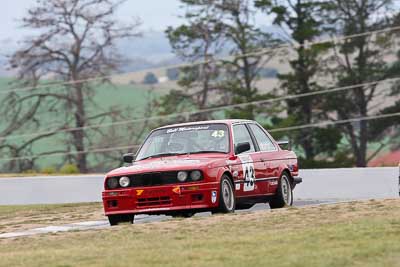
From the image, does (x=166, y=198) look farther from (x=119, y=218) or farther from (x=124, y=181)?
(x=119, y=218)

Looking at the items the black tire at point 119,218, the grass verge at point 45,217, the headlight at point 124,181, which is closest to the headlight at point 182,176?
the headlight at point 124,181

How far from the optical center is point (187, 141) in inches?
688

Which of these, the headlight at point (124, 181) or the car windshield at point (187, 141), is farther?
the car windshield at point (187, 141)

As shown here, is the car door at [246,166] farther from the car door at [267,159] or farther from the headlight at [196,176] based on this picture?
the headlight at [196,176]

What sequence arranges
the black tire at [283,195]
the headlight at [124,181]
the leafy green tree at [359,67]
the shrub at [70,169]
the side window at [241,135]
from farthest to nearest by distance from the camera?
the leafy green tree at [359,67] → the shrub at [70,169] → the black tire at [283,195] → the side window at [241,135] → the headlight at [124,181]

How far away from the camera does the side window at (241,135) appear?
17656mm

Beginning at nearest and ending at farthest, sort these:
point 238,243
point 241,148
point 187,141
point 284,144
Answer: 1. point 238,243
2. point 241,148
3. point 187,141
4. point 284,144

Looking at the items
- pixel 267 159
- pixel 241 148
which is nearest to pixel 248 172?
pixel 241 148

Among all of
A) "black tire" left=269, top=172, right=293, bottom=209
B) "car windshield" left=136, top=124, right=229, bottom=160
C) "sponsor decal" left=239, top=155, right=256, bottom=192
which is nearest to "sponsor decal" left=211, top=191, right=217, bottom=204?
"sponsor decal" left=239, top=155, right=256, bottom=192

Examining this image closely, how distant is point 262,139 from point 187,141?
1544 millimetres

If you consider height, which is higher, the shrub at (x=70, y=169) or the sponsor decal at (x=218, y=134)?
the sponsor decal at (x=218, y=134)

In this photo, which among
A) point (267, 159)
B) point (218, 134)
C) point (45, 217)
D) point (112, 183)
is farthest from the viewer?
point (45, 217)

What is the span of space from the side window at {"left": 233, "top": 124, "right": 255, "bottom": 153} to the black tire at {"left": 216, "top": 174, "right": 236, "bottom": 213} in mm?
910

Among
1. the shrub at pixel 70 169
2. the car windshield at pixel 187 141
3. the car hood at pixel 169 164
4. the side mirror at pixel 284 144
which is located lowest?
the shrub at pixel 70 169
